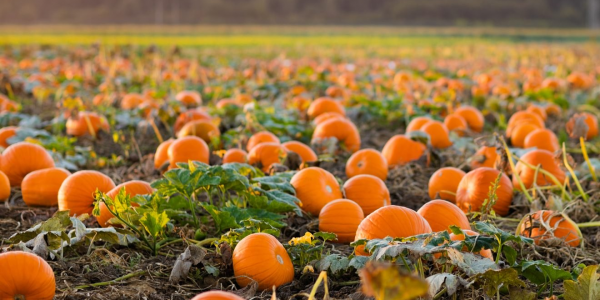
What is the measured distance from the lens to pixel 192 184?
2.81 meters

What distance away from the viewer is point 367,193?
340 cm

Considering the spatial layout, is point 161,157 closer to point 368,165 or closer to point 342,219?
point 368,165

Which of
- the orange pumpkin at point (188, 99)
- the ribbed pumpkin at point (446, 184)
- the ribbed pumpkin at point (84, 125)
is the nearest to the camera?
the ribbed pumpkin at point (446, 184)

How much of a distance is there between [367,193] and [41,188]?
1.77 metres

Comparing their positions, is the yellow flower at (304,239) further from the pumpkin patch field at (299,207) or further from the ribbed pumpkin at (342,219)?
the ribbed pumpkin at (342,219)

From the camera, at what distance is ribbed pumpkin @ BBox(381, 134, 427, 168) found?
455 cm

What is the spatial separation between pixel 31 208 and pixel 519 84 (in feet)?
24.1

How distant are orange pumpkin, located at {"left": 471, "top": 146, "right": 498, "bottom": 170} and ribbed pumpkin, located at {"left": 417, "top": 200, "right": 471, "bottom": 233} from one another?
1.34 metres

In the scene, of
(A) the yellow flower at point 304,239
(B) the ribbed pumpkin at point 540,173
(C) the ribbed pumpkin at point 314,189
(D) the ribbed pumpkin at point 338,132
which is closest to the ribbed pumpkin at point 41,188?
(C) the ribbed pumpkin at point 314,189

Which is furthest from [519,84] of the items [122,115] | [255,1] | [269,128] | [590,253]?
[255,1]

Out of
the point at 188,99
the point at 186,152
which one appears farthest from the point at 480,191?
the point at 188,99

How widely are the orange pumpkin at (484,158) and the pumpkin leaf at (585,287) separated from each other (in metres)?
1.99

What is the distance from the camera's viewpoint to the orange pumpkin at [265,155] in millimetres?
4016

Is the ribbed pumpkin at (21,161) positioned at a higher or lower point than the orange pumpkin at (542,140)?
lower
